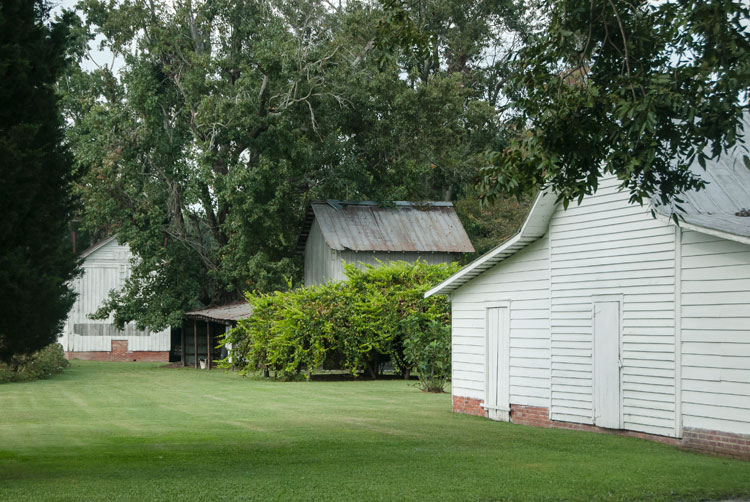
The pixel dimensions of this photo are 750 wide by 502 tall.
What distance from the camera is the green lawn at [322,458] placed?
1038 centimetres

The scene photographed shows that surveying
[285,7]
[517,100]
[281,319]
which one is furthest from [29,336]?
[285,7]

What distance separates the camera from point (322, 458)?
13.0 m

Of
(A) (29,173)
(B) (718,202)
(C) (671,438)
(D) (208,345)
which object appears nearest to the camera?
(A) (29,173)

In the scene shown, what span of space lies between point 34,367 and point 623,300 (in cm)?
2655

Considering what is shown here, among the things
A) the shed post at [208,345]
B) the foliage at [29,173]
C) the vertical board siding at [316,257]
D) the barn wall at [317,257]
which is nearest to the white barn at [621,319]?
the foliage at [29,173]

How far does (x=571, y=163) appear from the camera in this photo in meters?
11.1

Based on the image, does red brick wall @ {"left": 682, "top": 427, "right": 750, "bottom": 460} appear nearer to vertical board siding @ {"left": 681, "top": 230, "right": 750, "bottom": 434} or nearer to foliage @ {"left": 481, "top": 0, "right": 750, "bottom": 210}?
vertical board siding @ {"left": 681, "top": 230, "right": 750, "bottom": 434}

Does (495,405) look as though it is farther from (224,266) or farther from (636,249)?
(224,266)

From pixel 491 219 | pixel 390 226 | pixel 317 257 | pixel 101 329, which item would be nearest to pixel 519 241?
pixel 390 226

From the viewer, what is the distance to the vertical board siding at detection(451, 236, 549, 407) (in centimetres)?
1789

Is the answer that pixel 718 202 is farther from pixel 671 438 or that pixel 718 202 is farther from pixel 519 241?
pixel 519 241

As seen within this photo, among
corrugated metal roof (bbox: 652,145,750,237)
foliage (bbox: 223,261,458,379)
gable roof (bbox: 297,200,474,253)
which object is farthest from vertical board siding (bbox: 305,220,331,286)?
corrugated metal roof (bbox: 652,145,750,237)

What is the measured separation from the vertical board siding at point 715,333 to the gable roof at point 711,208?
313 millimetres

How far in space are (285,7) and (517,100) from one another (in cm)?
4349
